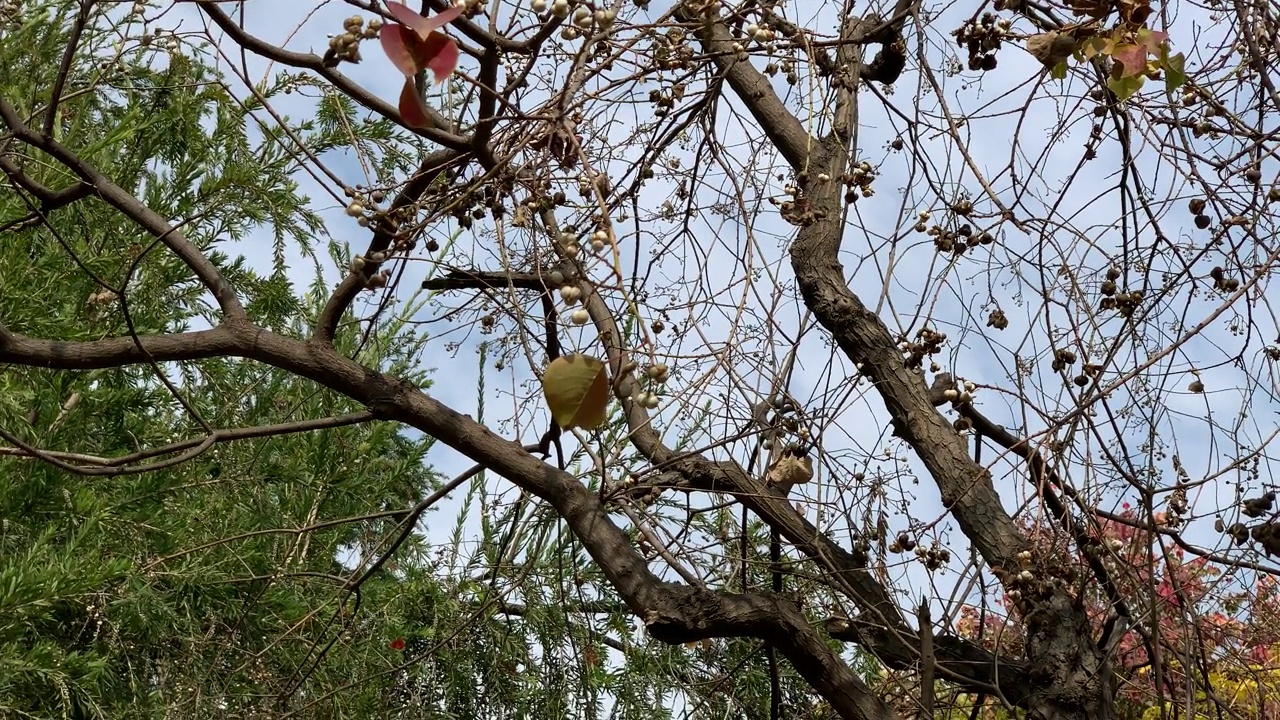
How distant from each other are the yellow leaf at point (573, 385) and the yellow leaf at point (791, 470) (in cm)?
106

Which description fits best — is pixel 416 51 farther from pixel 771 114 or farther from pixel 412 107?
pixel 771 114

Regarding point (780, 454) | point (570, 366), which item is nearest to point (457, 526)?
point (780, 454)

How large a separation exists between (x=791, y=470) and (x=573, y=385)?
1086 millimetres

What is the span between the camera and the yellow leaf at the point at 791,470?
1.93 meters

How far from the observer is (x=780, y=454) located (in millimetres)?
1999

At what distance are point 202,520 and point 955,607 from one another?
2.43 meters

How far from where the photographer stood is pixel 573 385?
0.91 m

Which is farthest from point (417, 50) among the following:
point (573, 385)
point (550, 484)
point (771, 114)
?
point (771, 114)

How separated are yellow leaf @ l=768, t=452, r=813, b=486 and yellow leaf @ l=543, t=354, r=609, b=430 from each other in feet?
3.47

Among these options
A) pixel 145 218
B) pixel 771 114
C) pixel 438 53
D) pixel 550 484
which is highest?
pixel 771 114

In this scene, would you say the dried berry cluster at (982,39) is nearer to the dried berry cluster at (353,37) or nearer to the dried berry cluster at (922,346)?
the dried berry cluster at (922,346)

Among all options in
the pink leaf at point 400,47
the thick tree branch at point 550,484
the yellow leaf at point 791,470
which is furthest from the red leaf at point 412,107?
the yellow leaf at point 791,470

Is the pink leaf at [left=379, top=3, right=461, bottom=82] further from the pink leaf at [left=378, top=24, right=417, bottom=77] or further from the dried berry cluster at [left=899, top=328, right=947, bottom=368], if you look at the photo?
the dried berry cluster at [left=899, top=328, right=947, bottom=368]

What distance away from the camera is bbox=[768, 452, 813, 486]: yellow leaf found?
1934mm
